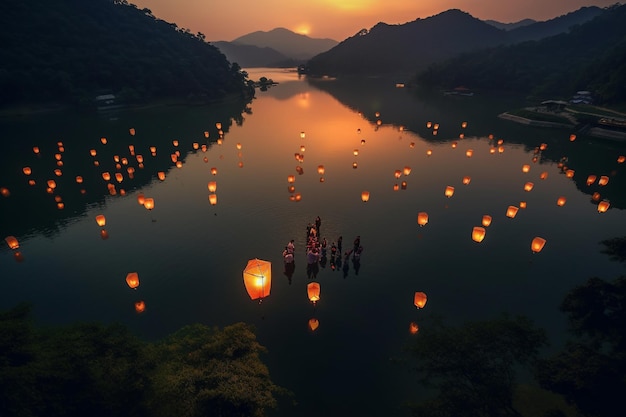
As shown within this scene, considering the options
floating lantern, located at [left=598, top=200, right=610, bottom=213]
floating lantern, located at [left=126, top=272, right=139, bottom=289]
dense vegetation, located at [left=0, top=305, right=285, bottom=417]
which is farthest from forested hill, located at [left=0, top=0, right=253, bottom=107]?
floating lantern, located at [left=598, top=200, right=610, bottom=213]

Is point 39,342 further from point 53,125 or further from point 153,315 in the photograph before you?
point 53,125

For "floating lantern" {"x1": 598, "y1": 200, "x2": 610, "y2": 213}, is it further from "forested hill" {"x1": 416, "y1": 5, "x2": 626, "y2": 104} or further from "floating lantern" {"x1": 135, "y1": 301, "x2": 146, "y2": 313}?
"forested hill" {"x1": 416, "y1": 5, "x2": 626, "y2": 104}

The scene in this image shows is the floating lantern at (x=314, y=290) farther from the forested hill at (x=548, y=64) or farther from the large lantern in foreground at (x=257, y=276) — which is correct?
the forested hill at (x=548, y=64)

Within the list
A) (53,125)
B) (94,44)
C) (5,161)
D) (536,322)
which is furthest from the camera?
(94,44)

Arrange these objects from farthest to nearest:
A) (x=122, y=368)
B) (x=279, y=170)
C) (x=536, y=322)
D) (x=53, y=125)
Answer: (x=53, y=125)
(x=279, y=170)
(x=536, y=322)
(x=122, y=368)

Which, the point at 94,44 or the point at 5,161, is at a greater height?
the point at 94,44

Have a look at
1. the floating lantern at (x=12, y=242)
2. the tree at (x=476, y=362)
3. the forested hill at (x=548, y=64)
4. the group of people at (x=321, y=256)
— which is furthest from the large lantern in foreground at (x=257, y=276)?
the forested hill at (x=548, y=64)

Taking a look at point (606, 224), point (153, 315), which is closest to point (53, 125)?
point (153, 315)
